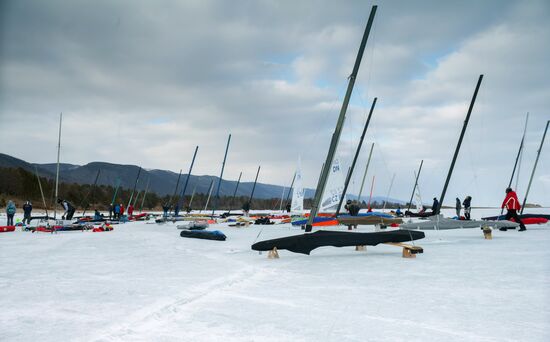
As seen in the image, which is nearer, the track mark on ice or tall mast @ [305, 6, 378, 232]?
the track mark on ice

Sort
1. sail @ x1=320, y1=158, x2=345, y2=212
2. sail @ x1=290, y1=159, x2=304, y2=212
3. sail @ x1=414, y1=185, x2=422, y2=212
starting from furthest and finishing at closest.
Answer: sail @ x1=414, y1=185, x2=422, y2=212
sail @ x1=290, y1=159, x2=304, y2=212
sail @ x1=320, y1=158, x2=345, y2=212

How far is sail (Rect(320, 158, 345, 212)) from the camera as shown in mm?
22203

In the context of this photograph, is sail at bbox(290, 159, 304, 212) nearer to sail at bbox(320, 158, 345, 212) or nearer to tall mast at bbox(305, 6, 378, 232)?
sail at bbox(320, 158, 345, 212)

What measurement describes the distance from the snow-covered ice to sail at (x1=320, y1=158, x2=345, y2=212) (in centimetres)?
1208

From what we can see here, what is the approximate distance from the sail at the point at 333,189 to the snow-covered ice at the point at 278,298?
39.6ft

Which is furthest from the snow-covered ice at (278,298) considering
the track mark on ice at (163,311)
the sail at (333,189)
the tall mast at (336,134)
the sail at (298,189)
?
the sail at (298,189)

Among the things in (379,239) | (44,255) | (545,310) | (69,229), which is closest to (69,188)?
(69,229)

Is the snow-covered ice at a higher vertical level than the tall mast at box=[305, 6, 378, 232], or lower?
lower

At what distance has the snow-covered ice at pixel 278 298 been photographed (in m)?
4.13

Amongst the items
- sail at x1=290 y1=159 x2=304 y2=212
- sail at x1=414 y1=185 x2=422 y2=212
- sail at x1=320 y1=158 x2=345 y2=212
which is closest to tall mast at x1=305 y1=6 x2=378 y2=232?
sail at x1=320 y1=158 x2=345 y2=212

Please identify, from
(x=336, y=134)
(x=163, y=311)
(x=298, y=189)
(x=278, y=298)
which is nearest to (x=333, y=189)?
(x=298, y=189)

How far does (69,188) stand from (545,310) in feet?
271

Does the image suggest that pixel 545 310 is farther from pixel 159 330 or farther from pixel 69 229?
pixel 69 229

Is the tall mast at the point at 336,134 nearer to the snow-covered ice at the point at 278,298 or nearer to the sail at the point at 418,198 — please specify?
the snow-covered ice at the point at 278,298
